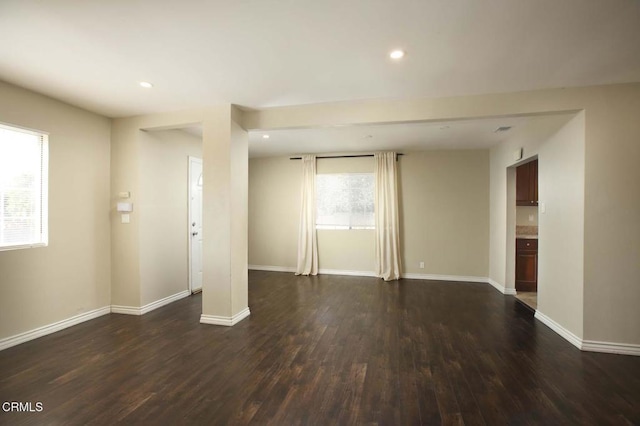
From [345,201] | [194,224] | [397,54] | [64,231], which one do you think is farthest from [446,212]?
[64,231]

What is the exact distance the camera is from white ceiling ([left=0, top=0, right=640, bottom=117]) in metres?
1.85

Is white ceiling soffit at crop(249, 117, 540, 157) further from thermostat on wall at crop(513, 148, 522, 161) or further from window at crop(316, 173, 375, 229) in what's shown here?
window at crop(316, 173, 375, 229)

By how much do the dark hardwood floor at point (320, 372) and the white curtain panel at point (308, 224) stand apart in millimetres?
2373

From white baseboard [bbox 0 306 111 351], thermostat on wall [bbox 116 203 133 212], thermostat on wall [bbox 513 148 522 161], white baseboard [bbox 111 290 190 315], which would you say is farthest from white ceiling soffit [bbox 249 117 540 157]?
white baseboard [bbox 0 306 111 351]

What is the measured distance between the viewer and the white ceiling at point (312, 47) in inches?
72.7

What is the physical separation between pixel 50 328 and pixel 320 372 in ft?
10.3

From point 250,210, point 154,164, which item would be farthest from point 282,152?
point 154,164

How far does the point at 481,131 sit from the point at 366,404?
4.21 m

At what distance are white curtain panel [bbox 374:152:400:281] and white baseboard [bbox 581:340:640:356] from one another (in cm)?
316

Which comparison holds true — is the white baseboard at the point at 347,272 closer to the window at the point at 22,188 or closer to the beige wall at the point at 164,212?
the beige wall at the point at 164,212

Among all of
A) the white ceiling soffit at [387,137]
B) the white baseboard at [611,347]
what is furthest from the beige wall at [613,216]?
the white ceiling soffit at [387,137]

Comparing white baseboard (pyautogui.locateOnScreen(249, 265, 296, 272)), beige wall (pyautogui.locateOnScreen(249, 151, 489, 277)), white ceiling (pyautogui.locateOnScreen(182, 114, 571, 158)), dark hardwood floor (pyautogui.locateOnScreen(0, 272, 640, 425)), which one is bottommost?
dark hardwood floor (pyautogui.locateOnScreen(0, 272, 640, 425))

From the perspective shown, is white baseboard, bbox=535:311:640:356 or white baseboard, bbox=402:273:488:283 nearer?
white baseboard, bbox=535:311:640:356

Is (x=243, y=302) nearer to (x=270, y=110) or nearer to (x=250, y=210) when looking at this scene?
(x=270, y=110)
